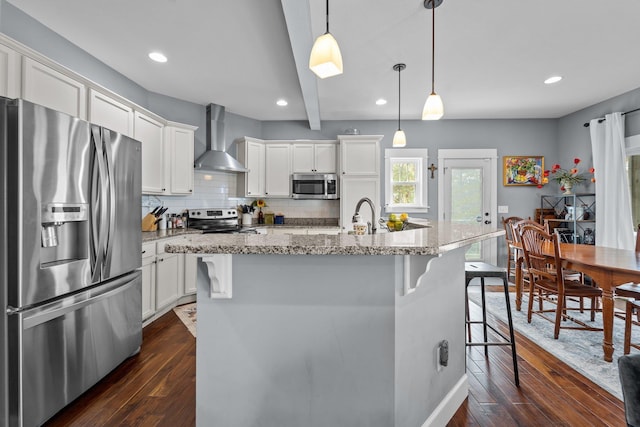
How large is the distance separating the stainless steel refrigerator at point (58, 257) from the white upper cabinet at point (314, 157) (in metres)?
2.84

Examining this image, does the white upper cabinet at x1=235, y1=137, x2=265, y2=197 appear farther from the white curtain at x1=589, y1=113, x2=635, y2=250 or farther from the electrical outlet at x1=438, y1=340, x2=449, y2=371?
the white curtain at x1=589, y1=113, x2=635, y2=250

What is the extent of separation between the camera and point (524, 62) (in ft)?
10.1

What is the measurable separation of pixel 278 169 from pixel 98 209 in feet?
10.2

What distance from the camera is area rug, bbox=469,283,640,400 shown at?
2057mm

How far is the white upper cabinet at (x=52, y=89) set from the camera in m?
1.97

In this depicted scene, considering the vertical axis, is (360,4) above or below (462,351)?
above

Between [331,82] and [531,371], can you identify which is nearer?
[531,371]

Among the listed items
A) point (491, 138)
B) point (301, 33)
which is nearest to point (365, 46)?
point (301, 33)

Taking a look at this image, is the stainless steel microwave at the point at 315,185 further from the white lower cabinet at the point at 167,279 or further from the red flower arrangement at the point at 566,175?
the red flower arrangement at the point at 566,175

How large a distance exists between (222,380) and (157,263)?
2.21 m

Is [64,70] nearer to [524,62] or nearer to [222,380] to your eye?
[222,380]

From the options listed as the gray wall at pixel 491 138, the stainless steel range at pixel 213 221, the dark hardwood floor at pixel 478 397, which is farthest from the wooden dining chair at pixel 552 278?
the stainless steel range at pixel 213 221

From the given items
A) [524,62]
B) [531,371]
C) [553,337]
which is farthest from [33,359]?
[524,62]

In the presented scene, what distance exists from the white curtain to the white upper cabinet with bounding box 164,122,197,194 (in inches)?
220
